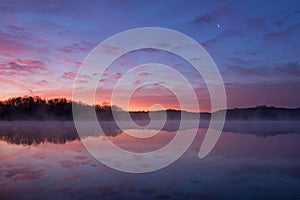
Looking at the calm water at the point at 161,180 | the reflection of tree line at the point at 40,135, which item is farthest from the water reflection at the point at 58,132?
the calm water at the point at 161,180

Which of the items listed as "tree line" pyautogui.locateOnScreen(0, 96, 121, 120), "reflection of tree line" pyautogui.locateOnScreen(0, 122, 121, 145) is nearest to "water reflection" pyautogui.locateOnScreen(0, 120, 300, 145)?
"reflection of tree line" pyautogui.locateOnScreen(0, 122, 121, 145)

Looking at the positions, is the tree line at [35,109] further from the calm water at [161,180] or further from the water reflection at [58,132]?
the calm water at [161,180]

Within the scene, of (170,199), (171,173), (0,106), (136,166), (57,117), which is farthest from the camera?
(57,117)

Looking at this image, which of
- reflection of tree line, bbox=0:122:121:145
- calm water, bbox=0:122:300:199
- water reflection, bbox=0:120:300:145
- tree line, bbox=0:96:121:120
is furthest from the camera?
tree line, bbox=0:96:121:120

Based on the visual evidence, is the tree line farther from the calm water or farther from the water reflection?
the calm water

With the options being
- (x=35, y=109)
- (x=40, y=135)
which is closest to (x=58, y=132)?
(x=40, y=135)

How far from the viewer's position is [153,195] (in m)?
6.15

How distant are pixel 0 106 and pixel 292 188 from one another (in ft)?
267

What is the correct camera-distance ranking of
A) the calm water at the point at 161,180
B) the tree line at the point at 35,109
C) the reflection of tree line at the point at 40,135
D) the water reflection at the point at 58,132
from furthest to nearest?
1. the tree line at the point at 35,109
2. the water reflection at the point at 58,132
3. the reflection of tree line at the point at 40,135
4. the calm water at the point at 161,180

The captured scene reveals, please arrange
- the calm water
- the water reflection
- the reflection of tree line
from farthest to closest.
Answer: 1. the water reflection
2. the reflection of tree line
3. the calm water

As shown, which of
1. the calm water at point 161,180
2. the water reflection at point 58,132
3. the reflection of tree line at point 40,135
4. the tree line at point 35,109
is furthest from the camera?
the tree line at point 35,109

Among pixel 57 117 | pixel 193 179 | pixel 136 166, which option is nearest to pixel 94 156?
pixel 136 166

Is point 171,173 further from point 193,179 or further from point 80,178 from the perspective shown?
point 80,178

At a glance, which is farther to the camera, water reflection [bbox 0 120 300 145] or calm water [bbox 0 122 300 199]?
water reflection [bbox 0 120 300 145]
